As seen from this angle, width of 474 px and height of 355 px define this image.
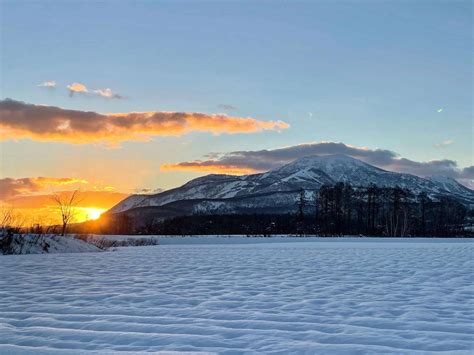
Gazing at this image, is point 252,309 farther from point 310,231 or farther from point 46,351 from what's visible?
point 310,231

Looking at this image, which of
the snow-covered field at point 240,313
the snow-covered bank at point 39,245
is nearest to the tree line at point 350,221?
the snow-covered bank at point 39,245

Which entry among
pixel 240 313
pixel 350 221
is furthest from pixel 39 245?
pixel 350 221

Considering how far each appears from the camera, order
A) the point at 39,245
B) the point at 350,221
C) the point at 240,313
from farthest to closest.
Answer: the point at 350,221 < the point at 39,245 < the point at 240,313

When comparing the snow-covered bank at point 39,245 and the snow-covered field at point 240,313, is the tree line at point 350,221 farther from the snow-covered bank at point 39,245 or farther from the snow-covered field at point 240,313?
the snow-covered field at point 240,313

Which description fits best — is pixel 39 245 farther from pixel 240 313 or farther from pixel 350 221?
pixel 350 221

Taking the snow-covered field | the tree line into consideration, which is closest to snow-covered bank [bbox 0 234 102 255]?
the snow-covered field

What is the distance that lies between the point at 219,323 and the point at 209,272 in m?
5.22

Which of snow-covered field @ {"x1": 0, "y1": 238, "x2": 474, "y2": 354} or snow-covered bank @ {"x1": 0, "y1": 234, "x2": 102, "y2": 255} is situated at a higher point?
snow-covered field @ {"x1": 0, "y1": 238, "x2": 474, "y2": 354}

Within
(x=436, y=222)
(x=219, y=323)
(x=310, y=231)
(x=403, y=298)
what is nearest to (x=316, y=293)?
(x=403, y=298)

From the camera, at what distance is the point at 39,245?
739 inches

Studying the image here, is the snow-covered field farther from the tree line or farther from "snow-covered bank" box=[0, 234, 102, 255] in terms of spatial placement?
the tree line

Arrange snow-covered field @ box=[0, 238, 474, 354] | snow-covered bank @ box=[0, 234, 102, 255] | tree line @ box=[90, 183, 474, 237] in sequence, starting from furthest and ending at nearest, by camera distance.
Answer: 1. tree line @ box=[90, 183, 474, 237]
2. snow-covered bank @ box=[0, 234, 102, 255]
3. snow-covered field @ box=[0, 238, 474, 354]

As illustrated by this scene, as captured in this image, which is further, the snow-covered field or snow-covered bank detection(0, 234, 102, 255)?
snow-covered bank detection(0, 234, 102, 255)

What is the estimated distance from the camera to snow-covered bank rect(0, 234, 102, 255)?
17.8 metres
